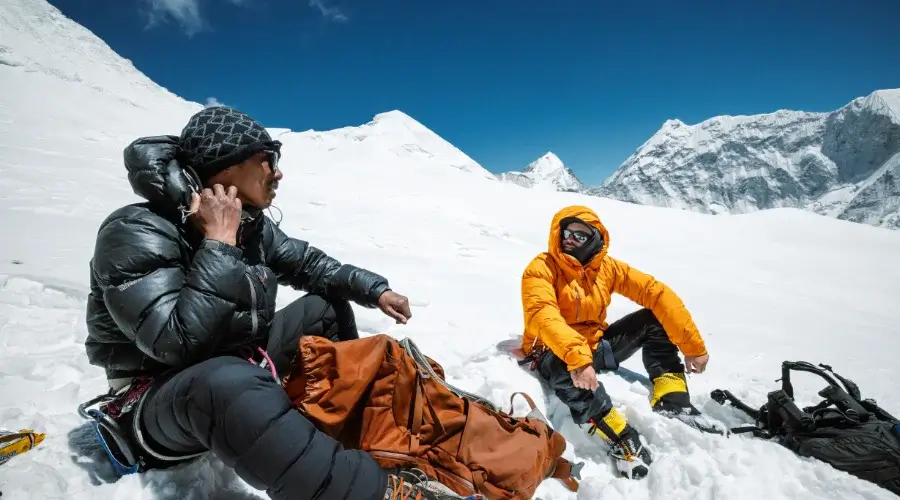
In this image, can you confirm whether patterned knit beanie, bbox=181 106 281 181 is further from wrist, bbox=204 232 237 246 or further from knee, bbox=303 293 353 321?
knee, bbox=303 293 353 321

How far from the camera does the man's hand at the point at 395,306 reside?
8.72 feet

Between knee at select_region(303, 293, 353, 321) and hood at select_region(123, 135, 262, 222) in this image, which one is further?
knee at select_region(303, 293, 353, 321)

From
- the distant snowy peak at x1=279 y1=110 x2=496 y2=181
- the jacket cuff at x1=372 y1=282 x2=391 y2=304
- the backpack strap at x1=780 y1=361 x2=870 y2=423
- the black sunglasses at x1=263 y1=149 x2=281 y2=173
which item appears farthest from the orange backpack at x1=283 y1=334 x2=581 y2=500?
the distant snowy peak at x1=279 y1=110 x2=496 y2=181

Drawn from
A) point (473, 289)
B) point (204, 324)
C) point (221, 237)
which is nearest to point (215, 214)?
point (221, 237)

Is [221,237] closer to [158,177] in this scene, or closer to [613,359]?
[158,177]

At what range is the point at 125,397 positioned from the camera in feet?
5.87

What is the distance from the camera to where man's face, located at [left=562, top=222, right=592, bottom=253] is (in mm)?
A: 3414

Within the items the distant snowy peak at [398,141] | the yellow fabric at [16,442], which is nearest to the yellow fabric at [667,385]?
the yellow fabric at [16,442]

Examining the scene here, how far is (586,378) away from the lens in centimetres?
269

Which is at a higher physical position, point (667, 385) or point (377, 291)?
point (377, 291)

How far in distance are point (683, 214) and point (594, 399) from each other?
44.9 ft

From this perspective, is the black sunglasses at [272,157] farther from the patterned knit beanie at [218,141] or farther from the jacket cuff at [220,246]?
the jacket cuff at [220,246]

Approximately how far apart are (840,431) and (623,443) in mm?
1140

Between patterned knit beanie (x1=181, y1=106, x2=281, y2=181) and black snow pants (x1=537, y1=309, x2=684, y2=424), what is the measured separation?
2393 mm
